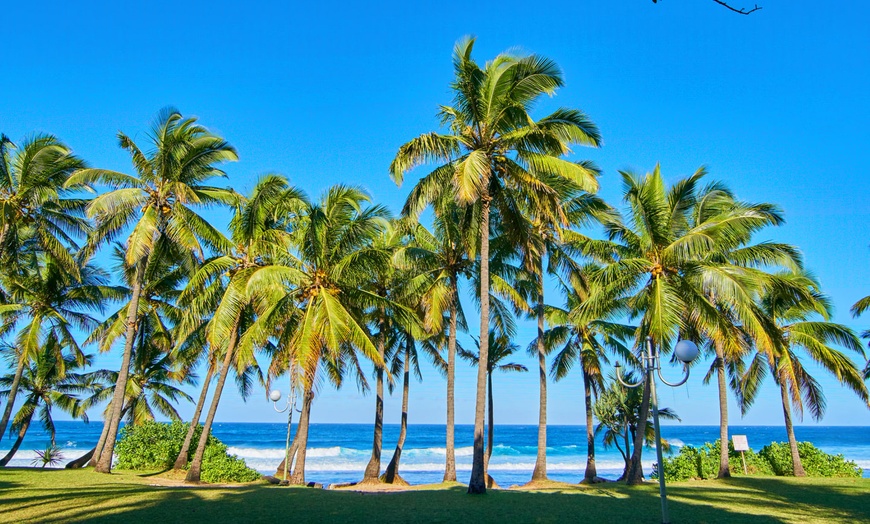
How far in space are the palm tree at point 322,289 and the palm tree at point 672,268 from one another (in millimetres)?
6784

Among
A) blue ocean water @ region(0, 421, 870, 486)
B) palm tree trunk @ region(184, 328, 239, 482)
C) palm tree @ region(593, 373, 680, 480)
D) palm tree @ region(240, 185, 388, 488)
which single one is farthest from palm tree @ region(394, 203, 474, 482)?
blue ocean water @ region(0, 421, 870, 486)

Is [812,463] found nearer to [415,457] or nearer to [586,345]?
[586,345]

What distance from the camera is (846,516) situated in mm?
9820

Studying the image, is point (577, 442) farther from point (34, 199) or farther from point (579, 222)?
point (34, 199)

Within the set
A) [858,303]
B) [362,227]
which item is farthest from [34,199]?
[858,303]

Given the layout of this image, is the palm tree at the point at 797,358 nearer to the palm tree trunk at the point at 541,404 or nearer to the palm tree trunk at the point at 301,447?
the palm tree trunk at the point at 541,404

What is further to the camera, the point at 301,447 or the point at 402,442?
the point at 402,442

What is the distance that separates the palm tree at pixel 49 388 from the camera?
2519 cm

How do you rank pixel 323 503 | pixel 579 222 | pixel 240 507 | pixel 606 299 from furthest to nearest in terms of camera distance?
1. pixel 579 222
2. pixel 606 299
3. pixel 323 503
4. pixel 240 507

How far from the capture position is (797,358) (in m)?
20.2

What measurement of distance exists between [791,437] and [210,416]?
1966 cm

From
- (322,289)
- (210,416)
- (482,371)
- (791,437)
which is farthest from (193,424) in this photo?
(791,437)

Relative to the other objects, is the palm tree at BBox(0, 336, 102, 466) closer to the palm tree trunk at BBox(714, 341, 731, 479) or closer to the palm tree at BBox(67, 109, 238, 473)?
the palm tree at BBox(67, 109, 238, 473)

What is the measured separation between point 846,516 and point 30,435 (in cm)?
9197
